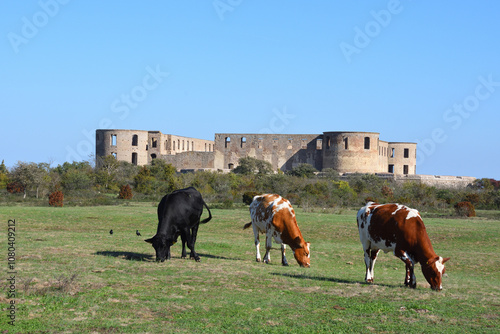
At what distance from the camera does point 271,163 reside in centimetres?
7112

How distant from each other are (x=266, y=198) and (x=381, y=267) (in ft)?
11.3

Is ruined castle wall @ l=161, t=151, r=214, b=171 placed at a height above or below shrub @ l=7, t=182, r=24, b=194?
above

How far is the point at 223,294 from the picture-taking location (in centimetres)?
896

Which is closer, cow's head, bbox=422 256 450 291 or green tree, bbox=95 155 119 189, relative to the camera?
cow's head, bbox=422 256 450 291

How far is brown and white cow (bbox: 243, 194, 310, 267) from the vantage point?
1266 centimetres

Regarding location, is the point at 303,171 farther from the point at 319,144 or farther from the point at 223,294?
the point at 223,294

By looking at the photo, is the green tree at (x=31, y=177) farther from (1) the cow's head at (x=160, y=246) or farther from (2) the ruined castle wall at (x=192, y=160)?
(1) the cow's head at (x=160, y=246)

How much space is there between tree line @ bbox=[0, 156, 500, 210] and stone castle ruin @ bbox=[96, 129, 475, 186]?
22.5 feet

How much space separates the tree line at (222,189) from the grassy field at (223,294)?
21.3 m

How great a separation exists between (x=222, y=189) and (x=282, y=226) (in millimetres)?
35329

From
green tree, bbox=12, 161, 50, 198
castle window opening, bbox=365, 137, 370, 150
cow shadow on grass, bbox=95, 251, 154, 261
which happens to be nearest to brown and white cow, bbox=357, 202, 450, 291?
cow shadow on grass, bbox=95, 251, 154, 261

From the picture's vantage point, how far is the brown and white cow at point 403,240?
973 centimetres

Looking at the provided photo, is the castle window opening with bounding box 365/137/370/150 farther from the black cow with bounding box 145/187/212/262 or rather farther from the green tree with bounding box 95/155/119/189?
the black cow with bounding box 145/187/212/262

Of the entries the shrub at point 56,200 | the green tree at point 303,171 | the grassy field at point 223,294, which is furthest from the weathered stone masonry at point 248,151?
the grassy field at point 223,294
